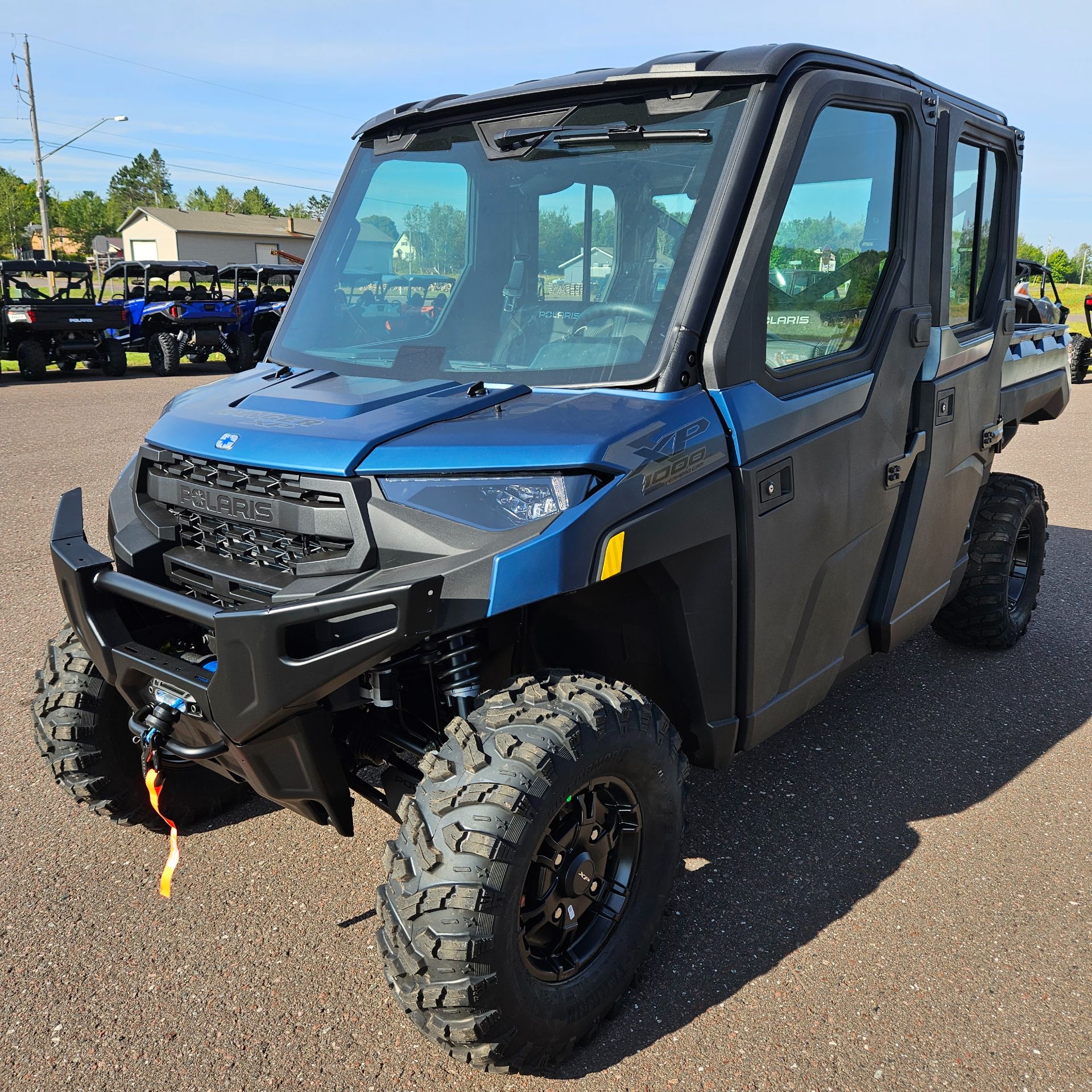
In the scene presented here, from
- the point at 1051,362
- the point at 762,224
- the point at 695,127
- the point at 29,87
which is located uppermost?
the point at 29,87

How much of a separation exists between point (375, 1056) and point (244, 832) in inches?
48.1

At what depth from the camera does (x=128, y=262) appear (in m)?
20.1

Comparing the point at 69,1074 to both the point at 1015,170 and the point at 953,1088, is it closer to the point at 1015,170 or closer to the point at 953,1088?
the point at 953,1088

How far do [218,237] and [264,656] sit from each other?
7414 cm

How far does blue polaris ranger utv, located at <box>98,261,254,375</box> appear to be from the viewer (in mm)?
19938

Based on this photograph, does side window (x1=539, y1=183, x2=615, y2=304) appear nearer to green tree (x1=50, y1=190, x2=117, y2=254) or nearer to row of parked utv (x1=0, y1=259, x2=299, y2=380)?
row of parked utv (x1=0, y1=259, x2=299, y2=380)

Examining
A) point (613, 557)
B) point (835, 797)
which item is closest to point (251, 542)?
point (613, 557)

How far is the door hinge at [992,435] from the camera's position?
14.0 feet

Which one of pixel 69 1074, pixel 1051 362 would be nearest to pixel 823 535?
pixel 69 1074

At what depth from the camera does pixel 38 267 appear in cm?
1742

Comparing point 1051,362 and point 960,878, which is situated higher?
point 1051,362

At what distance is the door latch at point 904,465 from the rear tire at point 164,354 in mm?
18632

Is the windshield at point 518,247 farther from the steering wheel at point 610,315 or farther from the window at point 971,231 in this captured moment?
the window at point 971,231

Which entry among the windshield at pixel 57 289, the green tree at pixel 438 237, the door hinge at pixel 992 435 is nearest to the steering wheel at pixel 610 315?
the green tree at pixel 438 237
